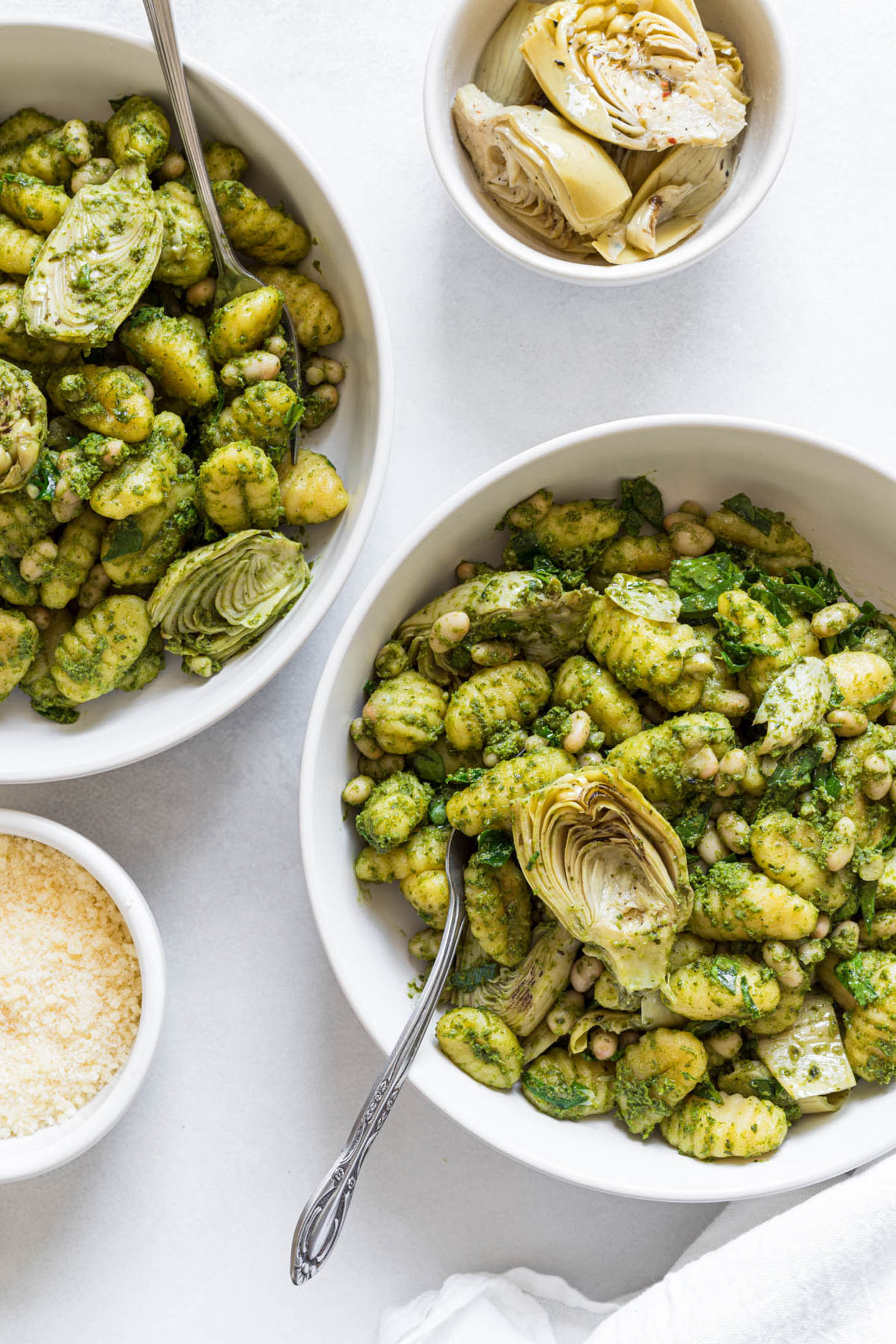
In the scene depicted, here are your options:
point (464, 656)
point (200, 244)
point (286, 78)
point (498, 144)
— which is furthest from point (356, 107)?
point (464, 656)

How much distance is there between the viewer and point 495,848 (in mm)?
1473

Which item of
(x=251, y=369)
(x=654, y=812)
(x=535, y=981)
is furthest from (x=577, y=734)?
(x=251, y=369)

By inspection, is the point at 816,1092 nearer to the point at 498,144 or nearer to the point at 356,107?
the point at 498,144

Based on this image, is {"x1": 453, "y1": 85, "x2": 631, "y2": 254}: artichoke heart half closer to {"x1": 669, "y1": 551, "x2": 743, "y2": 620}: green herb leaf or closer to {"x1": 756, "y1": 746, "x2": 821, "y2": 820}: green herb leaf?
{"x1": 669, "y1": 551, "x2": 743, "y2": 620}: green herb leaf

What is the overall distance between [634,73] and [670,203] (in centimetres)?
18

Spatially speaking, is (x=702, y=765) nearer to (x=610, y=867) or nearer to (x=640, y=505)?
(x=610, y=867)

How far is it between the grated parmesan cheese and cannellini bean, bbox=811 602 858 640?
1.14 m

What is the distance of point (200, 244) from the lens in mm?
1495

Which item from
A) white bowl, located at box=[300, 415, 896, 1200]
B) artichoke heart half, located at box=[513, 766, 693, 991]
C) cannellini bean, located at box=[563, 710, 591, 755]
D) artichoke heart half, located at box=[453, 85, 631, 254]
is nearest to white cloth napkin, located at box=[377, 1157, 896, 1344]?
white bowl, located at box=[300, 415, 896, 1200]

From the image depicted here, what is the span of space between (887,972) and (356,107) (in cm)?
152

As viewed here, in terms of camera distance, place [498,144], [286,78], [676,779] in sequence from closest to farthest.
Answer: [676,779], [498,144], [286,78]

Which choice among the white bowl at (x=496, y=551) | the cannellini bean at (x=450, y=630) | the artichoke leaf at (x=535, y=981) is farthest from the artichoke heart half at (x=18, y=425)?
the artichoke leaf at (x=535, y=981)

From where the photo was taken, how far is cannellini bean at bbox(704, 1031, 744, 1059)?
150 cm

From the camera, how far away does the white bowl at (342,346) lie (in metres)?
1.47
